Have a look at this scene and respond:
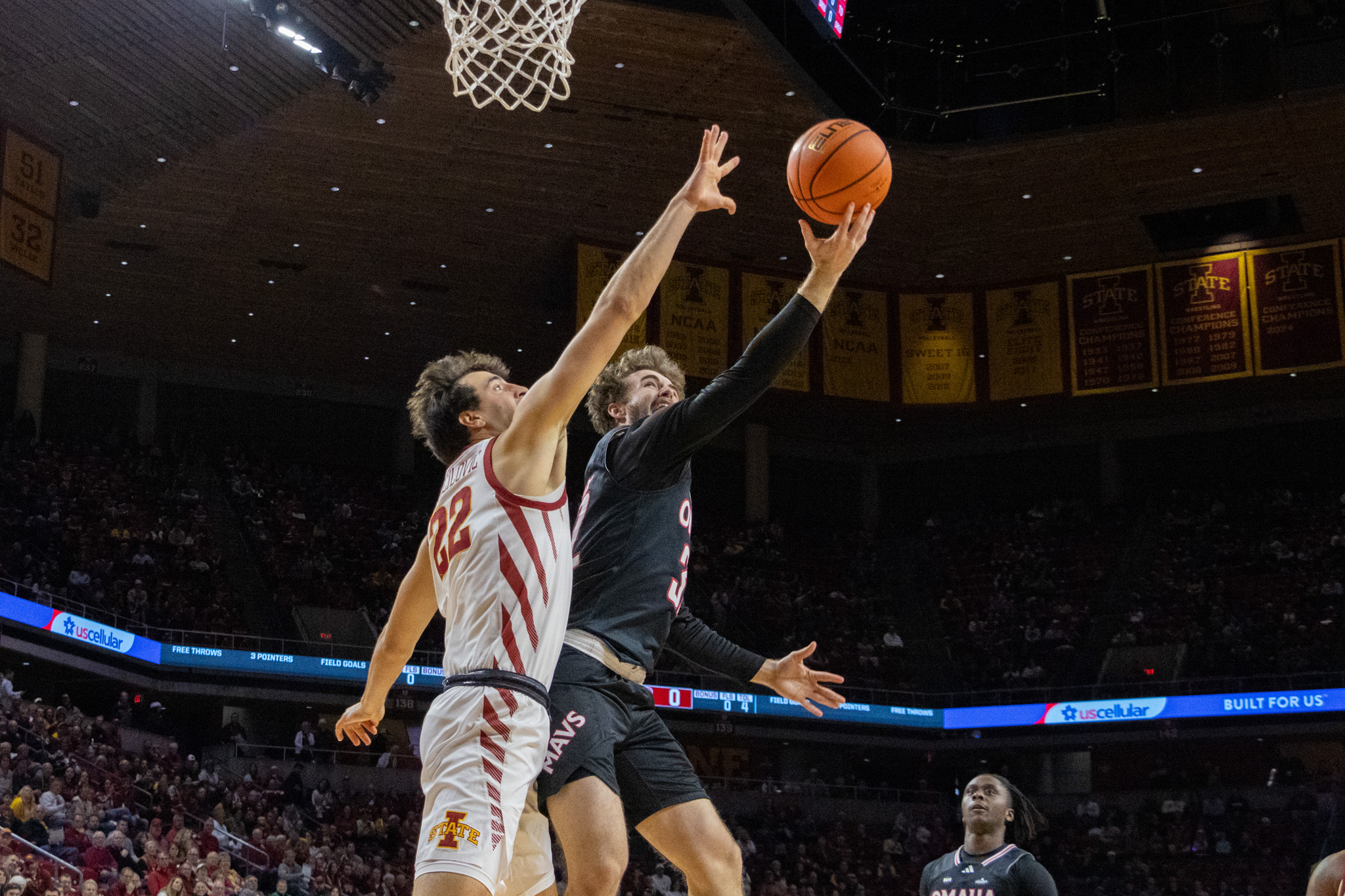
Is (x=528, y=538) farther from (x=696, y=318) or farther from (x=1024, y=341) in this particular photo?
(x=1024, y=341)

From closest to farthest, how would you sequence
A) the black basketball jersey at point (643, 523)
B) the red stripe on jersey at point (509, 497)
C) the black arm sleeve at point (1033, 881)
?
the red stripe on jersey at point (509, 497) → the black basketball jersey at point (643, 523) → the black arm sleeve at point (1033, 881)

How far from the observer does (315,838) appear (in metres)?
19.1

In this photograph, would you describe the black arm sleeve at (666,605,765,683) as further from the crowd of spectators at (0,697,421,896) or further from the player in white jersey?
the crowd of spectators at (0,697,421,896)

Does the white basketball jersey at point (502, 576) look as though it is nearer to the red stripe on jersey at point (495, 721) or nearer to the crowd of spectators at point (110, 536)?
the red stripe on jersey at point (495, 721)

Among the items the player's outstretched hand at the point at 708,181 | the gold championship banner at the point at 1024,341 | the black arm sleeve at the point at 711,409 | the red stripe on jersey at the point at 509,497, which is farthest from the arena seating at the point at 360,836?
the player's outstretched hand at the point at 708,181

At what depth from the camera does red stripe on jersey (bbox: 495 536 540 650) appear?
12.4 ft

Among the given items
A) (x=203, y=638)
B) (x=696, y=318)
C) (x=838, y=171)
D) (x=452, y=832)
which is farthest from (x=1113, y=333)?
(x=452, y=832)

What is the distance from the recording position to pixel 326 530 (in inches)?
1030

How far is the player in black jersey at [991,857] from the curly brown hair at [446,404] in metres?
3.19

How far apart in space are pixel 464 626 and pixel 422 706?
820 inches

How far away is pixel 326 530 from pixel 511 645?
76.2 feet

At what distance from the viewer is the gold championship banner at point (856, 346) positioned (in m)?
22.0

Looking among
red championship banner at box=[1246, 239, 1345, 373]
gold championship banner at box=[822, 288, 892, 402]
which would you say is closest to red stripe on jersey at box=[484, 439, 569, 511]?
gold championship banner at box=[822, 288, 892, 402]

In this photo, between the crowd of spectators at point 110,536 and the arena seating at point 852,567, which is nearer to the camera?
the crowd of spectators at point 110,536
